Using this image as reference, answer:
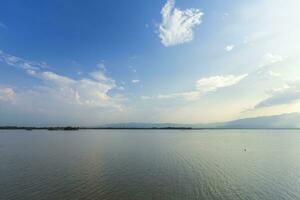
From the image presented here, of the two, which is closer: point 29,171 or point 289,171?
point 29,171

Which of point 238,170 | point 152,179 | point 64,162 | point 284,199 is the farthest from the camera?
point 64,162

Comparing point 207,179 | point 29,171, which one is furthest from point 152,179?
point 29,171

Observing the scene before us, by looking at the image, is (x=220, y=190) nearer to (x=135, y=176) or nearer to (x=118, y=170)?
(x=135, y=176)

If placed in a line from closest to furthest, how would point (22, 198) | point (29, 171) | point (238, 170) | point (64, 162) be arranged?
1. point (22, 198)
2. point (29, 171)
3. point (238, 170)
4. point (64, 162)

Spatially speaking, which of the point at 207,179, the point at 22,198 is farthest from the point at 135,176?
the point at 22,198

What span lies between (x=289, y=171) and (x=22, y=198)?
3561cm

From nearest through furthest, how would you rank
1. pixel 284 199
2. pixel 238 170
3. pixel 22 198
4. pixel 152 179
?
pixel 22 198 → pixel 284 199 → pixel 152 179 → pixel 238 170

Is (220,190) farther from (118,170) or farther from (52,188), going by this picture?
(52,188)

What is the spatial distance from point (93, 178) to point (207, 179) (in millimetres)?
13880

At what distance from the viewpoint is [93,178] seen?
2758 centimetres

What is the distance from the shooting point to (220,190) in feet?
78.3

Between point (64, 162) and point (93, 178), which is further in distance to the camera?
point (64, 162)

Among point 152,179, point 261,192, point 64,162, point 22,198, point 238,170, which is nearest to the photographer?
point 22,198

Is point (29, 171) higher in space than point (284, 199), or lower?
higher
